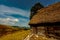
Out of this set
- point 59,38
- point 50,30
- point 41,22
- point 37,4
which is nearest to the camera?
point 59,38

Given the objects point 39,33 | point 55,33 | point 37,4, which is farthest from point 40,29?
point 37,4

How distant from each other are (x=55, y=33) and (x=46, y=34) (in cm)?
136

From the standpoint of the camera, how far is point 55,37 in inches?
440

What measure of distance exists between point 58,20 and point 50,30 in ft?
4.84

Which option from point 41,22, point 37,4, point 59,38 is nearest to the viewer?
point 59,38

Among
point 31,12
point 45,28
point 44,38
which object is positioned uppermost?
point 31,12

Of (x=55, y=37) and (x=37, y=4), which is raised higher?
(x=37, y=4)

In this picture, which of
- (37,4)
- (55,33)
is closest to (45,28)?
(55,33)

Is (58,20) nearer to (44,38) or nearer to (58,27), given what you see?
(58,27)

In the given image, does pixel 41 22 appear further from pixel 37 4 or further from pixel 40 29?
pixel 37 4

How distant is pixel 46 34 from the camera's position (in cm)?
1250

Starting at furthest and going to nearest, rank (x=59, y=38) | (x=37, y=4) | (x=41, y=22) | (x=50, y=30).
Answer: (x=37, y=4)
(x=41, y=22)
(x=50, y=30)
(x=59, y=38)

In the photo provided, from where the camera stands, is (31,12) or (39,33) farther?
(31,12)

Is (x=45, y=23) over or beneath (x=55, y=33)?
over
